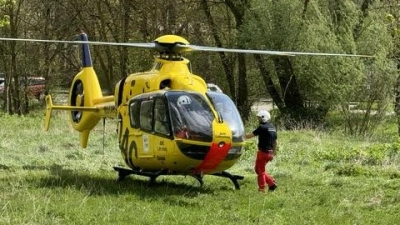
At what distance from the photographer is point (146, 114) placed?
11164 millimetres

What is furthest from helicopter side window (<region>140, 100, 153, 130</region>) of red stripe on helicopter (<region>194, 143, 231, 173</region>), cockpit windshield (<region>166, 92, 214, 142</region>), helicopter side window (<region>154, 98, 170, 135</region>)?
red stripe on helicopter (<region>194, 143, 231, 173</region>)

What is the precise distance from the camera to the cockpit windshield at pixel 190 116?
33.9ft

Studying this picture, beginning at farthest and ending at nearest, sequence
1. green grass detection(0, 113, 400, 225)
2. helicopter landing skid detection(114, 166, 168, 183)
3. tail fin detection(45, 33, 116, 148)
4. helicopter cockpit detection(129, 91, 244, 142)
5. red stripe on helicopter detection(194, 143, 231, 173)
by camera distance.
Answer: tail fin detection(45, 33, 116, 148), helicopter landing skid detection(114, 166, 168, 183), helicopter cockpit detection(129, 91, 244, 142), red stripe on helicopter detection(194, 143, 231, 173), green grass detection(0, 113, 400, 225)

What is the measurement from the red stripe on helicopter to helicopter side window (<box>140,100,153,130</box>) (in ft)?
4.01

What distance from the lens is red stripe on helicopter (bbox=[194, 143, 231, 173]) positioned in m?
10.3

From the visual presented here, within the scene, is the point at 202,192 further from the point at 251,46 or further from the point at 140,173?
the point at 251,46

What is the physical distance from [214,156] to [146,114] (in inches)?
61.2

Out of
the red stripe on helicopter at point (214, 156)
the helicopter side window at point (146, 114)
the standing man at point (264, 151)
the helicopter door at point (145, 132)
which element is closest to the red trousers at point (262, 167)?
the standing man at point (264, 151)

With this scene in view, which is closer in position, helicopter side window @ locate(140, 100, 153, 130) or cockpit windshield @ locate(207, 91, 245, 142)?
cockpit windshield @ locate(207, 91, 245, 142)

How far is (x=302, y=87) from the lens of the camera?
26859mm

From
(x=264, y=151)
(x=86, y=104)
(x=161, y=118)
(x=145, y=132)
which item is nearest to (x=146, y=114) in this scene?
(x=145, y=132)

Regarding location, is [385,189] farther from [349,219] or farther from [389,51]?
[389,51]

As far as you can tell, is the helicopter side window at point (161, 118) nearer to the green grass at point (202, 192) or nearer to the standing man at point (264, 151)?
the green grass at point (202, 192)

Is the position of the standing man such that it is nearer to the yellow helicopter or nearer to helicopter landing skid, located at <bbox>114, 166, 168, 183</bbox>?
the yellow helicopter
